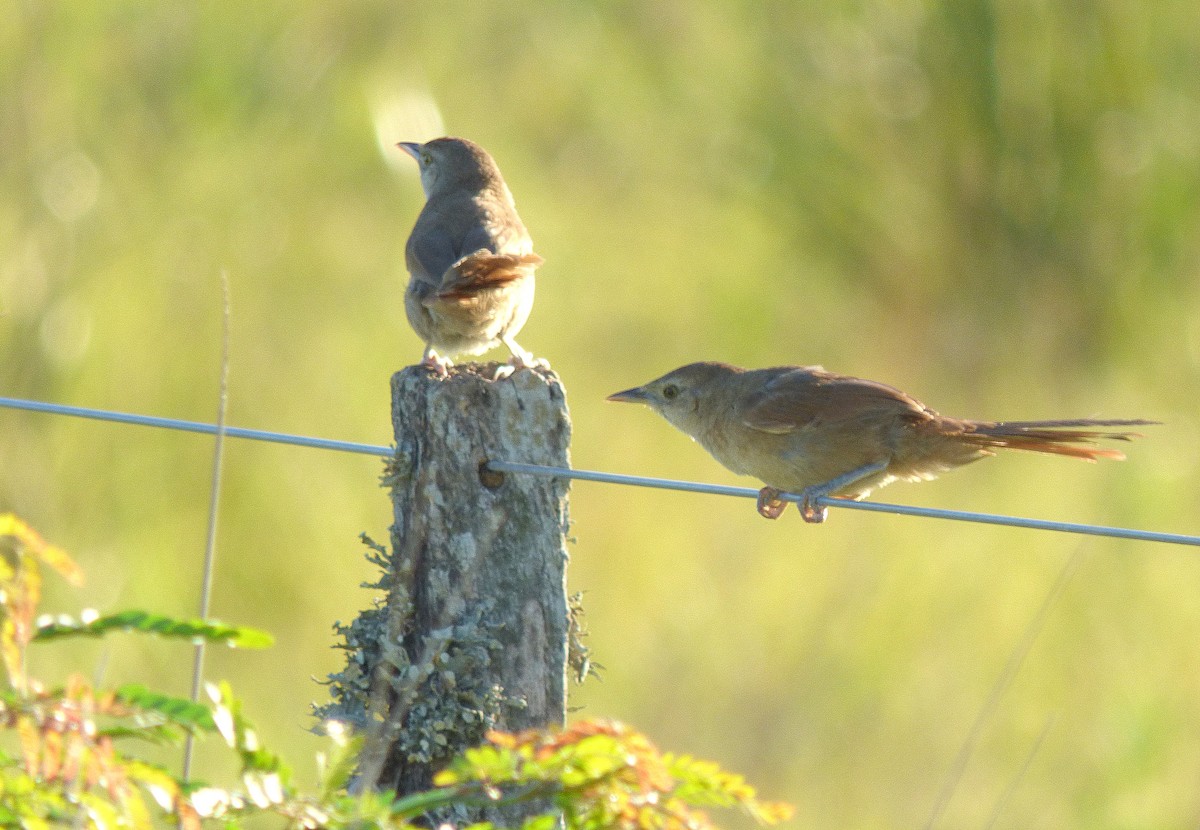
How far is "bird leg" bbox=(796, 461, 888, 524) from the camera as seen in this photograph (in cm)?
432

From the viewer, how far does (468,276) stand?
15.2 feet

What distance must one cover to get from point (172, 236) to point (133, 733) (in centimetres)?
602

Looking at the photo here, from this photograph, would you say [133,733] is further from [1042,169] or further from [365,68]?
[1042,169]

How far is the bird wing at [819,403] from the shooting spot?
169 inches

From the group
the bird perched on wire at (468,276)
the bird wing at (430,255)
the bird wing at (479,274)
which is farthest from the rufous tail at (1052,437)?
the bird wing at (430,255)

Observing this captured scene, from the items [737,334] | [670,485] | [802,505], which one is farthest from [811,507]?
[737,334]

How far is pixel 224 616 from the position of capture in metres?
7.20

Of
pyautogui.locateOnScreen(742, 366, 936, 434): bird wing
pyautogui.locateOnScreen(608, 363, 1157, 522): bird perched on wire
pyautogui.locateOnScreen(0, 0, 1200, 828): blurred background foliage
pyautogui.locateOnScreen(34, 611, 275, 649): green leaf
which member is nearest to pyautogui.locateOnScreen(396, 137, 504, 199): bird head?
pyautogui.locateOnScreen(0, 0, 1200, 828): blurred background foliage

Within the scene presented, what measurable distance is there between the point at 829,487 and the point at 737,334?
5482 mm

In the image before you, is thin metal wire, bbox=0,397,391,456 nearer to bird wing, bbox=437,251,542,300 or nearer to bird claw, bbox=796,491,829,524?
bird wing, bbox=437,251,542,300

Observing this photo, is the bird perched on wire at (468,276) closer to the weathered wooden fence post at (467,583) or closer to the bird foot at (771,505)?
the bird foot at (771,505)

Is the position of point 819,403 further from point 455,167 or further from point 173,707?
point 173,707

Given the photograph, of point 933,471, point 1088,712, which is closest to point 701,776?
point 933,471

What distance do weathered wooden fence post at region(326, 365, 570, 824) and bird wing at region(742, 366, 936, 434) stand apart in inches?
52.1
